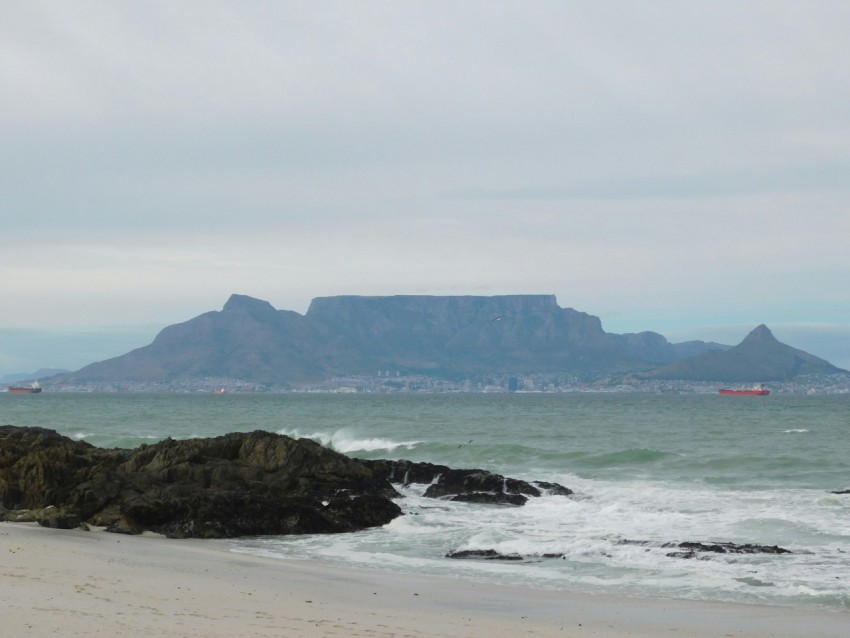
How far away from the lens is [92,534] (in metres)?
18.5

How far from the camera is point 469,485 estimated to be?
1066 inches

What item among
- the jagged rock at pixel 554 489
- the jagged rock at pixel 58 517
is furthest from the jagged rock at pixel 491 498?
the jagged rock at pixel 58 517

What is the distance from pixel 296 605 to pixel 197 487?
392 inches

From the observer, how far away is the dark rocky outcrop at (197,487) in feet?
65.1

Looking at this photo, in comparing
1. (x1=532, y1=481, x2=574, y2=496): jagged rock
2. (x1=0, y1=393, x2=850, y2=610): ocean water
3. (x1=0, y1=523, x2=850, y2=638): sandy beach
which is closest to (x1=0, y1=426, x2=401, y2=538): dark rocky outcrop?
(x1=0, y1=393, x2=850, y2=610): ocean water

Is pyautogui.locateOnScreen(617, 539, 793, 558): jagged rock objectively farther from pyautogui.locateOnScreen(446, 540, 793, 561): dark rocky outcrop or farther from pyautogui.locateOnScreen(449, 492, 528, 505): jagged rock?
pyautogui.locateOnScreen(449, 492, 528, 505): jagged rock

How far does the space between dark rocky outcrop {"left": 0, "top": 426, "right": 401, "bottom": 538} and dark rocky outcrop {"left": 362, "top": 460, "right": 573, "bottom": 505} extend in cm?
192

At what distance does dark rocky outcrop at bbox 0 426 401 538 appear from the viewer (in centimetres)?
1983

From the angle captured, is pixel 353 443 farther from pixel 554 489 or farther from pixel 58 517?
pixel 58 517

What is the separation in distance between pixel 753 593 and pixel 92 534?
38.5ft

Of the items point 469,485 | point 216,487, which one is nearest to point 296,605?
point 216,487

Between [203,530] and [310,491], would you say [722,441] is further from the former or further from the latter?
[203,530]

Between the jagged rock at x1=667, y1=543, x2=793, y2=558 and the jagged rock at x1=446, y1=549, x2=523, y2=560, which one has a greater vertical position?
the jagged rock at x1=667, y1=543, x2=793, y2=558

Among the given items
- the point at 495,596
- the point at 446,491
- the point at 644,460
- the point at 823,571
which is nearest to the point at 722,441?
the point at 644,460
